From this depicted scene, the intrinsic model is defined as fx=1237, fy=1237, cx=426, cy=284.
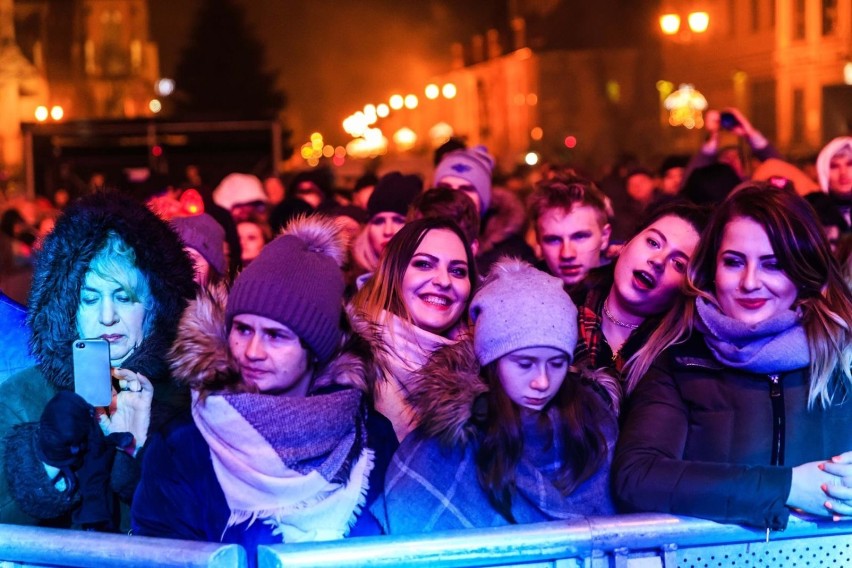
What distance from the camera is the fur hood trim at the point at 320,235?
13.6 ft

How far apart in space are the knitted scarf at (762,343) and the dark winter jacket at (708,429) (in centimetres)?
4

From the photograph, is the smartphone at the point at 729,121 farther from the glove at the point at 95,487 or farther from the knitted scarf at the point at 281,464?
the glove at the point at 95,487

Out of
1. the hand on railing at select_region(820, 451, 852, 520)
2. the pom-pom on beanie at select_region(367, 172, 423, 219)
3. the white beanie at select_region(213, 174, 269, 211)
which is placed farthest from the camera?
the white beanie at select_region(213, 174, 269, 211)

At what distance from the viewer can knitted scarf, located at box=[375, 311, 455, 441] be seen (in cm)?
434

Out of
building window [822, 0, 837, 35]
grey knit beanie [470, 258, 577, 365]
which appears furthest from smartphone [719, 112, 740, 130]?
building window [822, 0, 837, 35]

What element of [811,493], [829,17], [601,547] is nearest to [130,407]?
[601,547]

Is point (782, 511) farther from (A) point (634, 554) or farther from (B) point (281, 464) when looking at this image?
(B) point (281, 464)

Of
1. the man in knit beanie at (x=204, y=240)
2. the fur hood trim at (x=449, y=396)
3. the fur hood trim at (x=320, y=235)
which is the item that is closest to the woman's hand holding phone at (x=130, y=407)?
the fur hood trim at (x=320, y=235)

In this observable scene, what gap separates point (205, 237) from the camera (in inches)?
248

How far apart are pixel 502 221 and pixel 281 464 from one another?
4.78 metres

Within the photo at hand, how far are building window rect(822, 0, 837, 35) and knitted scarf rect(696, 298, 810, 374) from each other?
4232 cm

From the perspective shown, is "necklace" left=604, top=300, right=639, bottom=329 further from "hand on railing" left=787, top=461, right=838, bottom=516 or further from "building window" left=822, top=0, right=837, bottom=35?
"building window" left=822, top=0, right=837, bottom=35

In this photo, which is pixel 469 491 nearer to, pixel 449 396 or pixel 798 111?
pixel 449 396

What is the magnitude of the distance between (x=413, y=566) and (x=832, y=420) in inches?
58.0
